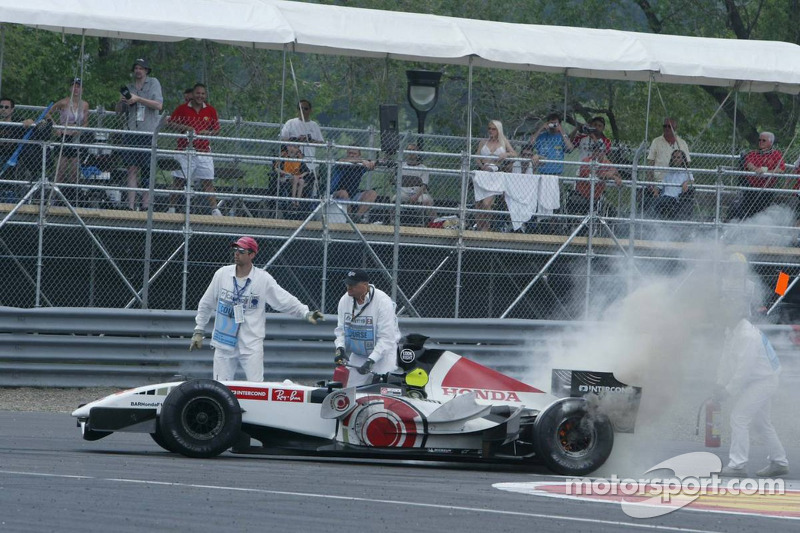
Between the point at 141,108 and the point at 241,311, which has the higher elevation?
the point at 141,108

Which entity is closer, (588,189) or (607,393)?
(607,393)

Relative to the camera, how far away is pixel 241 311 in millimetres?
11836

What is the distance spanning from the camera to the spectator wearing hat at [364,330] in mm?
11305

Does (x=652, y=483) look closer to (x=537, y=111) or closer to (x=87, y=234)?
(x=87, y=234)

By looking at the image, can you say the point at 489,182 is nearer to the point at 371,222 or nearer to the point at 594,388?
the point at 371,222

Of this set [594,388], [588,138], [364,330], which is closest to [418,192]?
[588,138]

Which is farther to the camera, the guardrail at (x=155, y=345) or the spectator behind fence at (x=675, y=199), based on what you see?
the spectator behind fence at (x=675, y=199)

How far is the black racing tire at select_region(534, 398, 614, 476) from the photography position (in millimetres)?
10172

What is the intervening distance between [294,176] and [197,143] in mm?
1350

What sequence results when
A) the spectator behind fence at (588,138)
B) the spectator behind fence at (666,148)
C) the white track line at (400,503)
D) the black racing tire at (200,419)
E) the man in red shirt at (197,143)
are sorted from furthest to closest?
1. the spectator behind fence at (666,148)
2. the spectator behind fence at (588,138)
3. the man in red shirt at (197,143)
4. the black racing tire at (200,419)
5. the white track line at (400,503)

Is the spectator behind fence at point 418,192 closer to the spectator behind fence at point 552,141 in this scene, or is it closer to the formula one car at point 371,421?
the spectator behind fence at point 552,141

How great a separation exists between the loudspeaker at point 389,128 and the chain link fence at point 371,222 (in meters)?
0.03

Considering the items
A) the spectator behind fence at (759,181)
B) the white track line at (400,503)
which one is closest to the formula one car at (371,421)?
the white track line at (400,503)

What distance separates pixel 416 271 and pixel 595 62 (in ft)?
13.8
